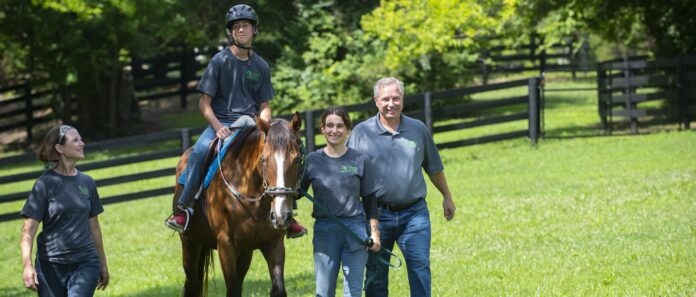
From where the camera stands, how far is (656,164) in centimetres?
1803

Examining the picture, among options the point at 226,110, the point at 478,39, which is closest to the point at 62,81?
the point at 478,39

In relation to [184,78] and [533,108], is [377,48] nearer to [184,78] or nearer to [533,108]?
[533,108]

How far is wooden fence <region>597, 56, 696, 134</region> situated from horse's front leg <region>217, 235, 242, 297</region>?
16.8 m

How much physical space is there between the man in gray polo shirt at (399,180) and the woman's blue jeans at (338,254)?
1.24 feet

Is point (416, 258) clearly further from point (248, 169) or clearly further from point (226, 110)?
point (226, 110)

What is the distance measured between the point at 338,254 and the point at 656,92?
1802 centimetres

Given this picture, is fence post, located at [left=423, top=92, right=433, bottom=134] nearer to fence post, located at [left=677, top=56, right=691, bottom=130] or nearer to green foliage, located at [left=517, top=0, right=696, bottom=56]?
green foliage, located at [left=517, top=0, right=696, bottom=56]

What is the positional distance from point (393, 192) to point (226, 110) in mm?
1775

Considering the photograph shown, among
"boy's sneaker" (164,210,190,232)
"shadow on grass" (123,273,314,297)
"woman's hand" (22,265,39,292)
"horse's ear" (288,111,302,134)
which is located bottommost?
"shadow on grass" (123,273,314,297)

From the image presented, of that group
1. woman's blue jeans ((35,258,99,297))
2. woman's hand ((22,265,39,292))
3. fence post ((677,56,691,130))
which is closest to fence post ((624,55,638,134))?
fence post ((677,56,691,130))

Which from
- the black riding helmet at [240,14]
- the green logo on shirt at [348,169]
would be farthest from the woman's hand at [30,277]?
the black riding helmet at [240,14]

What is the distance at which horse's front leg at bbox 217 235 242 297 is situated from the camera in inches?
303

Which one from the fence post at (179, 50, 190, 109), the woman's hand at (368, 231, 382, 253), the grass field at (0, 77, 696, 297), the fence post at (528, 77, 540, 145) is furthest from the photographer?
the fence post at (179, 50, 190, 109)

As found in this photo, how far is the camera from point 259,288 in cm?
1056
